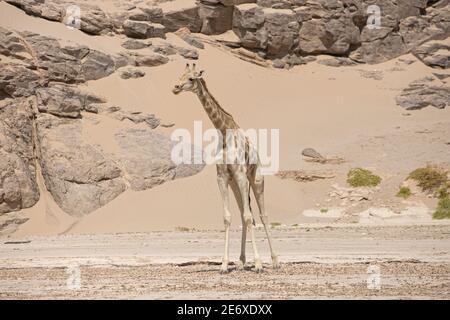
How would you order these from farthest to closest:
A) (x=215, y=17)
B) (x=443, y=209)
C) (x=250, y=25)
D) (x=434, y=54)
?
(x=434, y=54) < (x=215, y=17) < (x=250, y=25) < (x=443, y=209)

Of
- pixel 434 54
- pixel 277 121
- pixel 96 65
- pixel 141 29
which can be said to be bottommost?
pixel 277 121

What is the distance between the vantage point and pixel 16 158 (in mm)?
27531

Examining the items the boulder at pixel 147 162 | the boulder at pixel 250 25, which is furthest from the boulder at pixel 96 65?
the boulder at pixel 250 25

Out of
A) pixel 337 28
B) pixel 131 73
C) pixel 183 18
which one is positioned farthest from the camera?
pixel 337 28

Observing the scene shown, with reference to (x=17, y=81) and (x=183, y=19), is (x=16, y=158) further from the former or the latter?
(x=183, y=19)

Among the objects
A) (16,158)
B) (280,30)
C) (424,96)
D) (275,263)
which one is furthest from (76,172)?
(424,96)

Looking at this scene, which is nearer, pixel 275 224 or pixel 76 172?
pixel 275 224

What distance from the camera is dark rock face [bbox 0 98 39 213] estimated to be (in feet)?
87.0

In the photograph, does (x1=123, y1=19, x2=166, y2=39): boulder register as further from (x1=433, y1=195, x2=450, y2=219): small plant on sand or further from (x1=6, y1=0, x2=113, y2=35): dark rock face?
(x1=433, y1=195, x2=450, y2=219): small plant on sand

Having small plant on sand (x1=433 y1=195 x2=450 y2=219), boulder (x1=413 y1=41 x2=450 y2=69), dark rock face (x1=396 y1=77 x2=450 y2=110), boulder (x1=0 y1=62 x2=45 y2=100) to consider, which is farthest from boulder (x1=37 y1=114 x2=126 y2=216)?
boulder (x1=413 y1=41 x2=450 y2=69)

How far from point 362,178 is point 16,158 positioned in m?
12.9

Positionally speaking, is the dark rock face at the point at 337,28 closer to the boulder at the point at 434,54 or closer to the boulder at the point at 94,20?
the boulder at the point at 434,54
